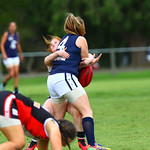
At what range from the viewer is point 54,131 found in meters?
4.85

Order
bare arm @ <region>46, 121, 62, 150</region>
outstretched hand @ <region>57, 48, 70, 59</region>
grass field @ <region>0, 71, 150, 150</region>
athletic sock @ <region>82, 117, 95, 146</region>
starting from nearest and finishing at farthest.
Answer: bare arm @ <region>46, 121, 62, 150</region>, athletic sock @ <region>82, 117, 95, 146</region>, outstretched hand @ <region>57, 48, 70, 59</region>, grass field @ <region>0, 71, 150, 150</region>

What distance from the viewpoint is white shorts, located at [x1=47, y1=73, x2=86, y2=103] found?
232 inches

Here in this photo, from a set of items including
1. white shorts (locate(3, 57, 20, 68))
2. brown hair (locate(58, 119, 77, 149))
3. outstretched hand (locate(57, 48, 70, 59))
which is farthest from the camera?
white shorts (locate(3, 57, 20, 68))

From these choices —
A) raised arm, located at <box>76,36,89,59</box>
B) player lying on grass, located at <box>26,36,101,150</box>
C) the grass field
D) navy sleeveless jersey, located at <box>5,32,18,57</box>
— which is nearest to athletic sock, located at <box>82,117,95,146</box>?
player lying on grass, located at <box>26,36,101,150</box>

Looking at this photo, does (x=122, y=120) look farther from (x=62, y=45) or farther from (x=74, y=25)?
(x=74, y=25)

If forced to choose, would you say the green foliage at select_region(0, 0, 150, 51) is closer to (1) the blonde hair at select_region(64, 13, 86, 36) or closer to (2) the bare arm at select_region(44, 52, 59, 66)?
(1) the blonde hair at select_region(64, 13, 86, 36)

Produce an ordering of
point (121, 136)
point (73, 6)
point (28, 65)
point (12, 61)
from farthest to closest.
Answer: point (73, 6) → point (28, 65) → point (12, 61) → point (121, 136)

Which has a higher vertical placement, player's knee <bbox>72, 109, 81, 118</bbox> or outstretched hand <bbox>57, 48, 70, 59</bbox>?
outstretched hand <bbox>57, 48, 70, 59</bbox>

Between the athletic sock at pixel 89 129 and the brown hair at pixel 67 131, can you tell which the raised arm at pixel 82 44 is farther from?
the brown hair at pixel 67 131

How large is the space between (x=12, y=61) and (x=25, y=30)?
19202mm

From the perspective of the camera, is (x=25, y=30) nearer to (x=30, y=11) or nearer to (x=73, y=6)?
(x=30, y=11)

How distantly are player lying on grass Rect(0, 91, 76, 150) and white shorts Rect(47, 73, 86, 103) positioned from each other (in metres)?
0.81

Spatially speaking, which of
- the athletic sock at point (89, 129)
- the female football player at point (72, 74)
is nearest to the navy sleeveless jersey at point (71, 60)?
the female football player at point (72, 74)

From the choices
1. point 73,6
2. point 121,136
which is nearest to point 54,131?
point 121,136
